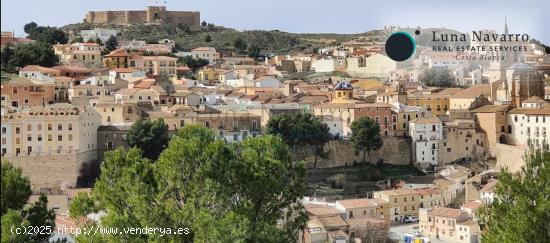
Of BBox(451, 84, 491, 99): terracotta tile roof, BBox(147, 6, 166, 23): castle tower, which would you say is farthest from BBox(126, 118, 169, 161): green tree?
BBox(147, 6, 166, 23): castle tower

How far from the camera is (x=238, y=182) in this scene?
869 cm

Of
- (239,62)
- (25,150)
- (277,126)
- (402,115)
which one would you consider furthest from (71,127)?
(239,62)

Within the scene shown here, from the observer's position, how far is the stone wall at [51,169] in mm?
17578

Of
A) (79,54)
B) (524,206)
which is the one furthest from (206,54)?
(524,206)

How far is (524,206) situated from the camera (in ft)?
28.8

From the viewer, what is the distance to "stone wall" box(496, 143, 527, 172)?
19766mm

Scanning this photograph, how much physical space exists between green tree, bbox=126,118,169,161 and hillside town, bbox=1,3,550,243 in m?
0.36

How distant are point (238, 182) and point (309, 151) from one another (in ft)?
37.6

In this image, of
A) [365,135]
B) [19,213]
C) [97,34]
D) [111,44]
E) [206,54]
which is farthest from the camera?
[97,34]

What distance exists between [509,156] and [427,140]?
1650 mm

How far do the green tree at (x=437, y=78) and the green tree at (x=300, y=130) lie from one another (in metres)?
8.52

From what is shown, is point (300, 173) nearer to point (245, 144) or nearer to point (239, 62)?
point (245, 144)

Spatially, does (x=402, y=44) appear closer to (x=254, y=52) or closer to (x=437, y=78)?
(x=437, y=78)

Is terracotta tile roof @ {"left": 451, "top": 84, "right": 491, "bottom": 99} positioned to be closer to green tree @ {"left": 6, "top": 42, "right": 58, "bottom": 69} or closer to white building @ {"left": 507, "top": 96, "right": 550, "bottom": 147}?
white building @ {"left": 507, "top": 96, "right": 550, "bottom": 147}
